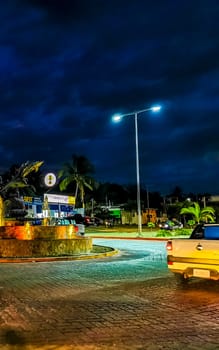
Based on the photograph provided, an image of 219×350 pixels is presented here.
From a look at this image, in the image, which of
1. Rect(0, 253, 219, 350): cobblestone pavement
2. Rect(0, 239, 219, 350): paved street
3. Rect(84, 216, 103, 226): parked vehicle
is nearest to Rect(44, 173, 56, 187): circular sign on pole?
Rect(84, 216, 103, 226): parked vehicle

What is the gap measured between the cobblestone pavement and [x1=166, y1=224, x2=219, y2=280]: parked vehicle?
45cm

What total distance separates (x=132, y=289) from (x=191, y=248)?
1.59 metres

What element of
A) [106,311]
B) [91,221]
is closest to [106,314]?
[106,311]

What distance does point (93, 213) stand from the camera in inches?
3211

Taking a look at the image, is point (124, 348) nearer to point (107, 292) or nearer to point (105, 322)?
point (105, 322)

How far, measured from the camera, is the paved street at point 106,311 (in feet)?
19.8

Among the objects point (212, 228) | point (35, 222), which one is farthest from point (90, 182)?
point (212, 228)

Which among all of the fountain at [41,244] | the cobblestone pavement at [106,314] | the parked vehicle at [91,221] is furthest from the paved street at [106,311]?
the parked vehicle at [91,221]

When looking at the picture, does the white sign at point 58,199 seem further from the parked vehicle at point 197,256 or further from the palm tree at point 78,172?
the parked vehicle at point 197,256

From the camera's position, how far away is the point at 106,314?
24.9 ft

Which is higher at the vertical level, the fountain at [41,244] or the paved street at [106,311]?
the fountain at [41,244]

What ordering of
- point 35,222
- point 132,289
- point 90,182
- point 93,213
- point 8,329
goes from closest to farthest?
point 8,329
point 132,289
point 35,222
point 90,182
point 93,213

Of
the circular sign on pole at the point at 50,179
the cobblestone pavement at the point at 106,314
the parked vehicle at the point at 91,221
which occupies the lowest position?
the cobblestone pavement at the point at 106,314

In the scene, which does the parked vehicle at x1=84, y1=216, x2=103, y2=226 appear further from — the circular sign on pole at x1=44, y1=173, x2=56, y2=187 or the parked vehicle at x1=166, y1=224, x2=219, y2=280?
the parked vehicle at x1=166, y1=224, x2=219, y2=280
